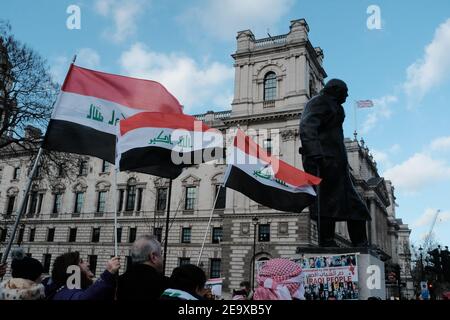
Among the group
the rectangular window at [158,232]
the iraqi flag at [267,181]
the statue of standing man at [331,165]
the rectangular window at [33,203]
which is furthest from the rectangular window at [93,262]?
the statue of standing man at [331,165]

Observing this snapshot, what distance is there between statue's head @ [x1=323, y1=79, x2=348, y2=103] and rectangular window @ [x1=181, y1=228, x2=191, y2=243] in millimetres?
35770

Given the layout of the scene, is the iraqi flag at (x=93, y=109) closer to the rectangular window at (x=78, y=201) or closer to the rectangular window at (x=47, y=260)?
the rectangular window at (x=78, y=201)

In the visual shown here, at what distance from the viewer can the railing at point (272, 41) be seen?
137 feet

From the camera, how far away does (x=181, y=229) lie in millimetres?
41906

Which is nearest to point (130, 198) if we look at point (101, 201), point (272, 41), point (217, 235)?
point (101, 201)

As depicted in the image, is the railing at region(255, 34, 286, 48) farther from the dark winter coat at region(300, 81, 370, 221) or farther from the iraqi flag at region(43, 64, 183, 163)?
the dark winter coat at region(300, 81, 370, 221)

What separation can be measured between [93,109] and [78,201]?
43.7 meters

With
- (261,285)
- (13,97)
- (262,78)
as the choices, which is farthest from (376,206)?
(261,285)

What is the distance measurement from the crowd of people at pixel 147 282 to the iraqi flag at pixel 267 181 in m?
4.11

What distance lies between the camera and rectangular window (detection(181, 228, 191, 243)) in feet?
136

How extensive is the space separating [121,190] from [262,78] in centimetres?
1882

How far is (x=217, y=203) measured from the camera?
40688 mm

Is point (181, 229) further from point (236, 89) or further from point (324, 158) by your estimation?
point (324, 158)

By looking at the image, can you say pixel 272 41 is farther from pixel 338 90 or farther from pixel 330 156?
pixel 330 156
